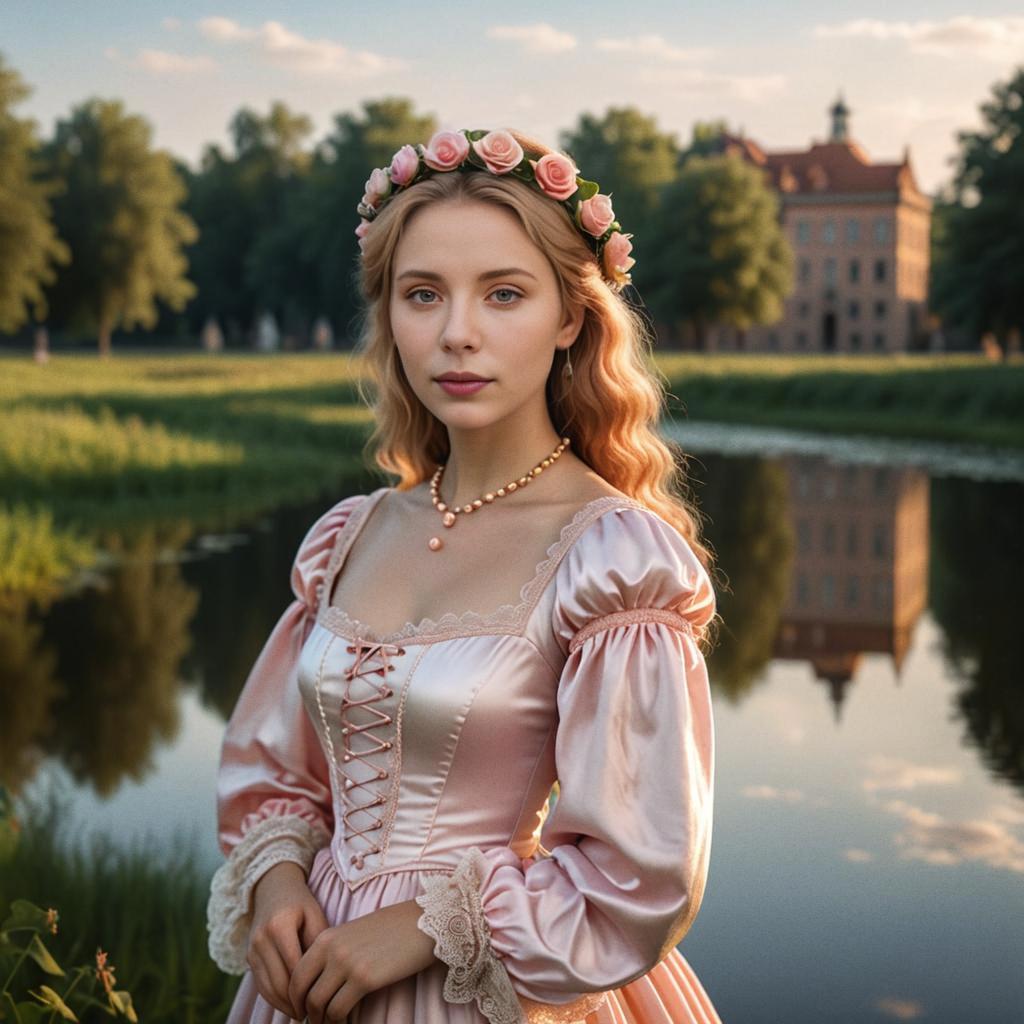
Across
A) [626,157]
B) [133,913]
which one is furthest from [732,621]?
[626,157]

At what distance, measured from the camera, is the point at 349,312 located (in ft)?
183

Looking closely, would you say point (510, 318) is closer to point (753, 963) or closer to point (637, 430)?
point (637, 430)

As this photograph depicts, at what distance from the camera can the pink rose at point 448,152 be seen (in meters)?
1.84

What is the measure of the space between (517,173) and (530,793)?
0.81 metres

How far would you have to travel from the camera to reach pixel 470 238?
1.81 meters

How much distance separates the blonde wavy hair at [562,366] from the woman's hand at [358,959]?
0.68m

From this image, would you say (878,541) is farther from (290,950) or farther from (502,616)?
(290,950)

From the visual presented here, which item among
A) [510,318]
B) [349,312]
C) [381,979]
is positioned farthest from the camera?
[349,312]

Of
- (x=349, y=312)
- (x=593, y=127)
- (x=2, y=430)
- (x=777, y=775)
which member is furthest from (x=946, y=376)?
(x=593, y=127)

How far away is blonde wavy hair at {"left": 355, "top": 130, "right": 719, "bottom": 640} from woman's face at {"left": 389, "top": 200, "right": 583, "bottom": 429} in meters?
0.03

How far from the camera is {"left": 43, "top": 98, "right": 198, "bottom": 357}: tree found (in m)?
45.3

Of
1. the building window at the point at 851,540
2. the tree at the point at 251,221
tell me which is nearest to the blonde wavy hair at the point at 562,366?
the building window at the point at 851,540

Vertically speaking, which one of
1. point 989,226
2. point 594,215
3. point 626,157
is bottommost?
point 594,215

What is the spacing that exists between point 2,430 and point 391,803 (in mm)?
12587
